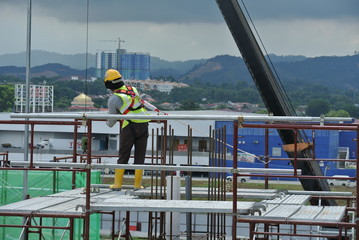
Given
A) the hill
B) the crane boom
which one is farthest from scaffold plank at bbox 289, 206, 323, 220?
the hill

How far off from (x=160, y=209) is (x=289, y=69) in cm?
13650

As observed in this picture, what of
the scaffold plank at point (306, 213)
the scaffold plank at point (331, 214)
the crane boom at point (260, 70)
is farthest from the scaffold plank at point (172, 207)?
the crane boom at point (260, 70)

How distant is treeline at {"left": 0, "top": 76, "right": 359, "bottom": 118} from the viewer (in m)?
99.2

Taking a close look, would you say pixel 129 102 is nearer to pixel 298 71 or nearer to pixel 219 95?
pixel 219 95

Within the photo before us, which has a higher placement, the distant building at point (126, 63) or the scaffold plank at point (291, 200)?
the distant building at point (126, 63)

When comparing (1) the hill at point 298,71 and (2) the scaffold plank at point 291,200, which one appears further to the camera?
(1) the hill at point 298,71

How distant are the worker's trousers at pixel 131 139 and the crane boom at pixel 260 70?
6.37 metres

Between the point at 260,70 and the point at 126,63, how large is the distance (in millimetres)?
91646

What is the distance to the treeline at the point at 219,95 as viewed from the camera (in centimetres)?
9925

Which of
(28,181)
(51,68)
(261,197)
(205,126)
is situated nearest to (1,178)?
(28,181)

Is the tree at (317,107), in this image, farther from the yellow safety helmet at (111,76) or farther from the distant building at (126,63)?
the yellow safety helmet at (111,76)

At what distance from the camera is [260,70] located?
1788cm

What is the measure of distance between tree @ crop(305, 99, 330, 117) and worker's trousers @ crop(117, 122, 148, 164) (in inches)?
3373

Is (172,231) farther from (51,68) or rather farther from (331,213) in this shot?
(51,68)
